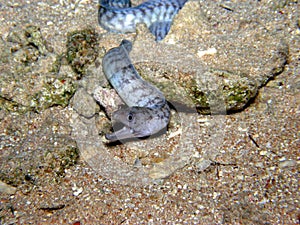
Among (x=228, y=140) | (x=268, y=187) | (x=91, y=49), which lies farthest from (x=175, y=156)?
(x=91, y=49)

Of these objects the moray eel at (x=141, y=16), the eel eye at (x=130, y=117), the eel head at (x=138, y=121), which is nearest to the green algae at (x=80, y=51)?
the moray eel at (x=141, y=16)

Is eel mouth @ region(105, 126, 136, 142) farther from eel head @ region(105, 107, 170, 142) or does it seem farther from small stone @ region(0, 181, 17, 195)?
small stone @ region(0, 181, 17, 195)

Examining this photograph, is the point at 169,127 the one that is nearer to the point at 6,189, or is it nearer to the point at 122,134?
the point at 122,134

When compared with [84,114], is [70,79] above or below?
above

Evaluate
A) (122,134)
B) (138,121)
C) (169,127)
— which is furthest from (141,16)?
(122,134)

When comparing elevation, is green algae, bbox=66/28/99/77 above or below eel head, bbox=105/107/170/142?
above

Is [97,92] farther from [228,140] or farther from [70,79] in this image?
[228,140]

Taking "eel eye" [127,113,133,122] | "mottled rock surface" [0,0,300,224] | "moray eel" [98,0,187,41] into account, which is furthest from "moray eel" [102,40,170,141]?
"moray eel" [98,0,187,41]
